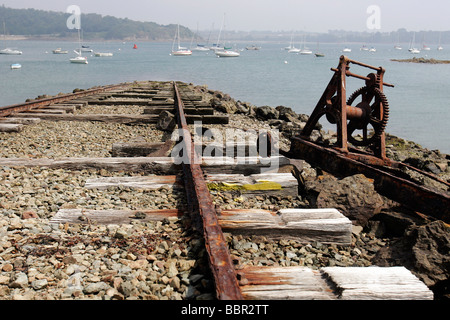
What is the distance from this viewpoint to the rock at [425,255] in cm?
245

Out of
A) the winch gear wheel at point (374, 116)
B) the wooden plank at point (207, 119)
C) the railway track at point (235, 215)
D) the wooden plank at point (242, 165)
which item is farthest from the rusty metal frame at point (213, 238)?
the wooden plank at point (207, 119)

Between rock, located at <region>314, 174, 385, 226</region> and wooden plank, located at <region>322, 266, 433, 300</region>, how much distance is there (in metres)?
1.36

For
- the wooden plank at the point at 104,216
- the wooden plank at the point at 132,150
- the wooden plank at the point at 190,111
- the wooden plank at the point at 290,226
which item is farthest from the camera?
the wooden plank at the point at 190,111

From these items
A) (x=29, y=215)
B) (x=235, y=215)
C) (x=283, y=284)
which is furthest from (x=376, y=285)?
(x=29, y=215)

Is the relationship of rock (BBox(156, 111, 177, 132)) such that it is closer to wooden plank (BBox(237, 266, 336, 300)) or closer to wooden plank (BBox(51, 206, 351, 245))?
wooden plank (BBox(51, 206, 351, 245))

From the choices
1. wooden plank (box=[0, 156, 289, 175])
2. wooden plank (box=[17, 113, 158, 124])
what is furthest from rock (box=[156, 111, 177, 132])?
wooden plank (box=[0, 156, 289, 175])

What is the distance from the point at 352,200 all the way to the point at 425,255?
3.08ft

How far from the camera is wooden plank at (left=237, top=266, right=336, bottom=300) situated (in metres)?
1.87

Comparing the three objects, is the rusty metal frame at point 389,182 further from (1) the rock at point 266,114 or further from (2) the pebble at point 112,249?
(1) the rock at point 266,114

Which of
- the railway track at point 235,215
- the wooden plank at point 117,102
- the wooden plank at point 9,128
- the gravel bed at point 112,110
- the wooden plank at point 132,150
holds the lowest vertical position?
the railway track at point 235,215

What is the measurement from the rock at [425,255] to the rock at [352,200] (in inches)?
23.8

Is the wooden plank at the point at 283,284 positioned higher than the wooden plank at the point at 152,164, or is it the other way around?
the wooden plank at the point at 152,164
